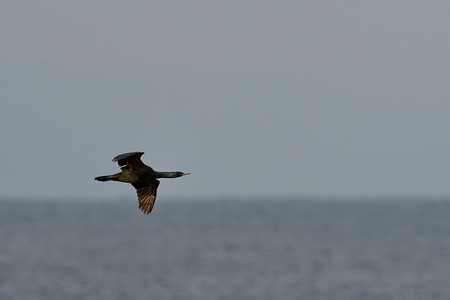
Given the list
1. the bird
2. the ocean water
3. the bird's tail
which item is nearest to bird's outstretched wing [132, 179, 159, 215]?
the bird

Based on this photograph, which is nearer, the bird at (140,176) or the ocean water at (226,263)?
the bird at (140,176)

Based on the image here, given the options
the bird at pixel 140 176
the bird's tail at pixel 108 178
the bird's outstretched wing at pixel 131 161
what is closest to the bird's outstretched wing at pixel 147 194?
the bird at pixel 140 176

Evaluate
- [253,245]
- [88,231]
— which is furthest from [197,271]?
[88,231]

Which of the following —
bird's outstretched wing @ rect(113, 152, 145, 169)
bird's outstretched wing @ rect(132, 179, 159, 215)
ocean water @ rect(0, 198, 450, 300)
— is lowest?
bird's outstretched wing @ rect(132, 179, 159, 215)

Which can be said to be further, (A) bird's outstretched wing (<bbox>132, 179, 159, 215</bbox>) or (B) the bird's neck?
(A) bird's outstretched wing (<bbox>132, 179, 159, 215</bbox>)

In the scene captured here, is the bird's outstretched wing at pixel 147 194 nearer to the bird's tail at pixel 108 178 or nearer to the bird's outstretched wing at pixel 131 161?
the bird's outstretched wing at pixel 131 161

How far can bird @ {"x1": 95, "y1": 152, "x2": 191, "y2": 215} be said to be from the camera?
2058 centimetres

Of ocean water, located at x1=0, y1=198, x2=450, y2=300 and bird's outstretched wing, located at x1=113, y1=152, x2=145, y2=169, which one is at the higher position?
ocean water, located at x1=0, y1=198, x2=450, y2=300

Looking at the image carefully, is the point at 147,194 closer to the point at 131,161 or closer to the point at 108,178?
the point at 131,161

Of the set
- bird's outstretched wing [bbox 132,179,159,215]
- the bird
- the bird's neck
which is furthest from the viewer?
bird's outstretched wing [bbox 132,179,159,215]

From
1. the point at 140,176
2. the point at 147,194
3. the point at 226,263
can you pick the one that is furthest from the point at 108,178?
the point at 226,263

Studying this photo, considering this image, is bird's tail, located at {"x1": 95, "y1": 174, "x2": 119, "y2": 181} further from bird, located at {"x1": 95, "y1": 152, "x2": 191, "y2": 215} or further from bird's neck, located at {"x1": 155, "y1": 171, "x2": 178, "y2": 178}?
bird's neck, located at {"x1": 155, "y1": 171, "x2": 178, "y2": 178}

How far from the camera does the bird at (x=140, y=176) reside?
20.6 meters

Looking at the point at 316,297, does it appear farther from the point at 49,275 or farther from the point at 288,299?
the point at 49,275
